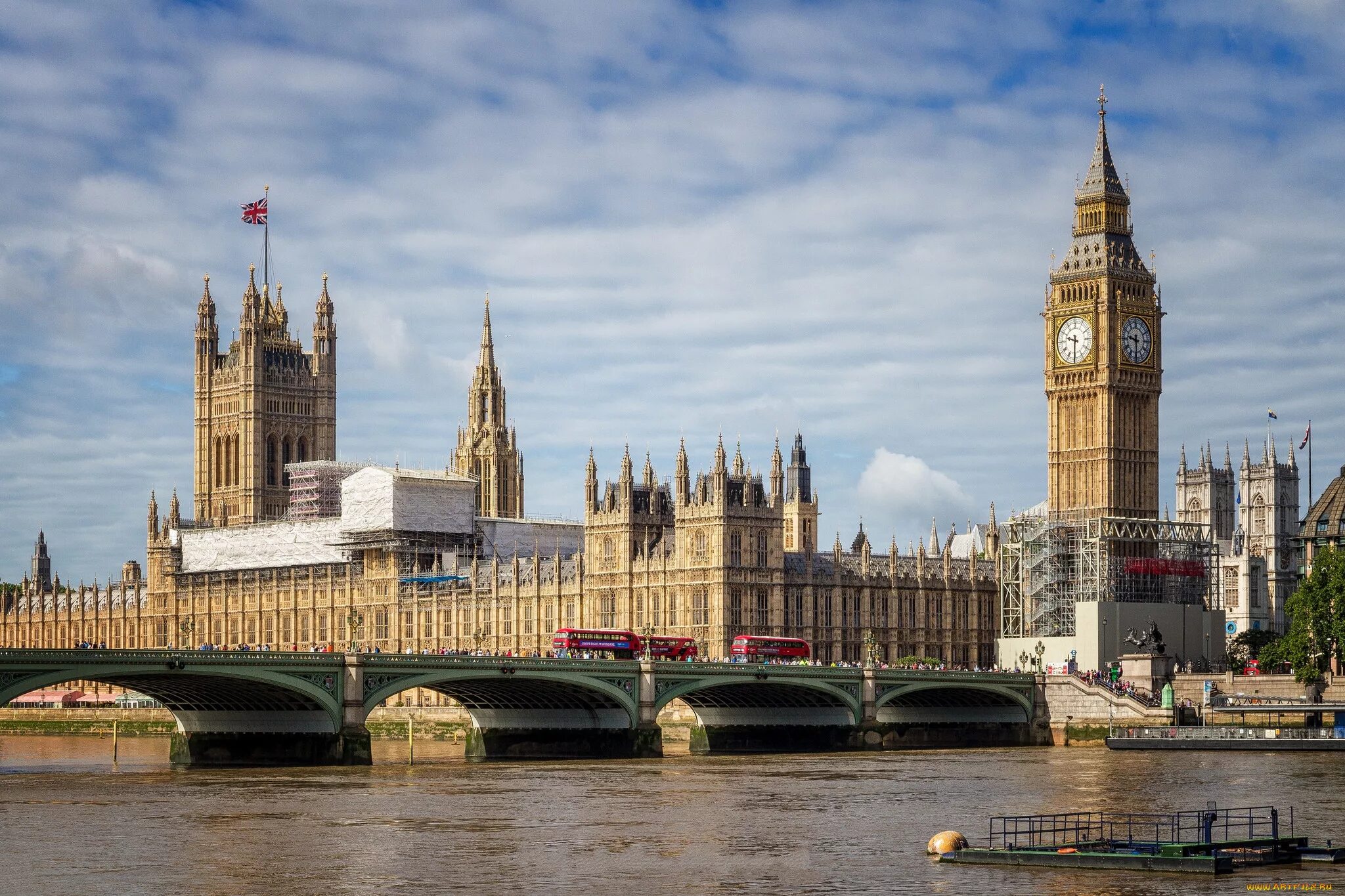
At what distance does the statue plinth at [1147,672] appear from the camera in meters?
125

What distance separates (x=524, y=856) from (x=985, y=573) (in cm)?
10504

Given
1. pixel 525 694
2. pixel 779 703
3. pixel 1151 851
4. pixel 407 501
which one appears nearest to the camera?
pixel 1151 851

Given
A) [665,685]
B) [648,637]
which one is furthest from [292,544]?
[665,685]

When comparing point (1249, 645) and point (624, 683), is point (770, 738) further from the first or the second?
point (1249, 645)

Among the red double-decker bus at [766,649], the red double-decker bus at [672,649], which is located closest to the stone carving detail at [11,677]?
the red double-decker bus at [766,649]

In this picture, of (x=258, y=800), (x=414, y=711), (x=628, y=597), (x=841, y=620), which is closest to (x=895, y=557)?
(x=841, y=620)

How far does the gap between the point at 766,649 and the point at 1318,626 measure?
3041 centimetres

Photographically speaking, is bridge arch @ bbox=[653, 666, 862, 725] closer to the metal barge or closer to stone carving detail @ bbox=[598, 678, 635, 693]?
stone carving detail @ bbox=[598, 678, 635, 693]

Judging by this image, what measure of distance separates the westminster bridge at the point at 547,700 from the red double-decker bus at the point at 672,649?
7996 millimetres

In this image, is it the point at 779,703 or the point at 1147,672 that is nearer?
the point at 779,703

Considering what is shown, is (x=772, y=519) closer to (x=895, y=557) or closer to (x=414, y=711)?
(x=895, y=557)

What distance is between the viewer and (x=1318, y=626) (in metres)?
124

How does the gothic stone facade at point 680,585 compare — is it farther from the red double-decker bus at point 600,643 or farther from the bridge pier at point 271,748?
the bridge pier at point 271,748

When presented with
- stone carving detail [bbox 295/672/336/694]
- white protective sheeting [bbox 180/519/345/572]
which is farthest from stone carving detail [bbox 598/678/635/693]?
white protective sheeting [bbox 180/519/345/572]
